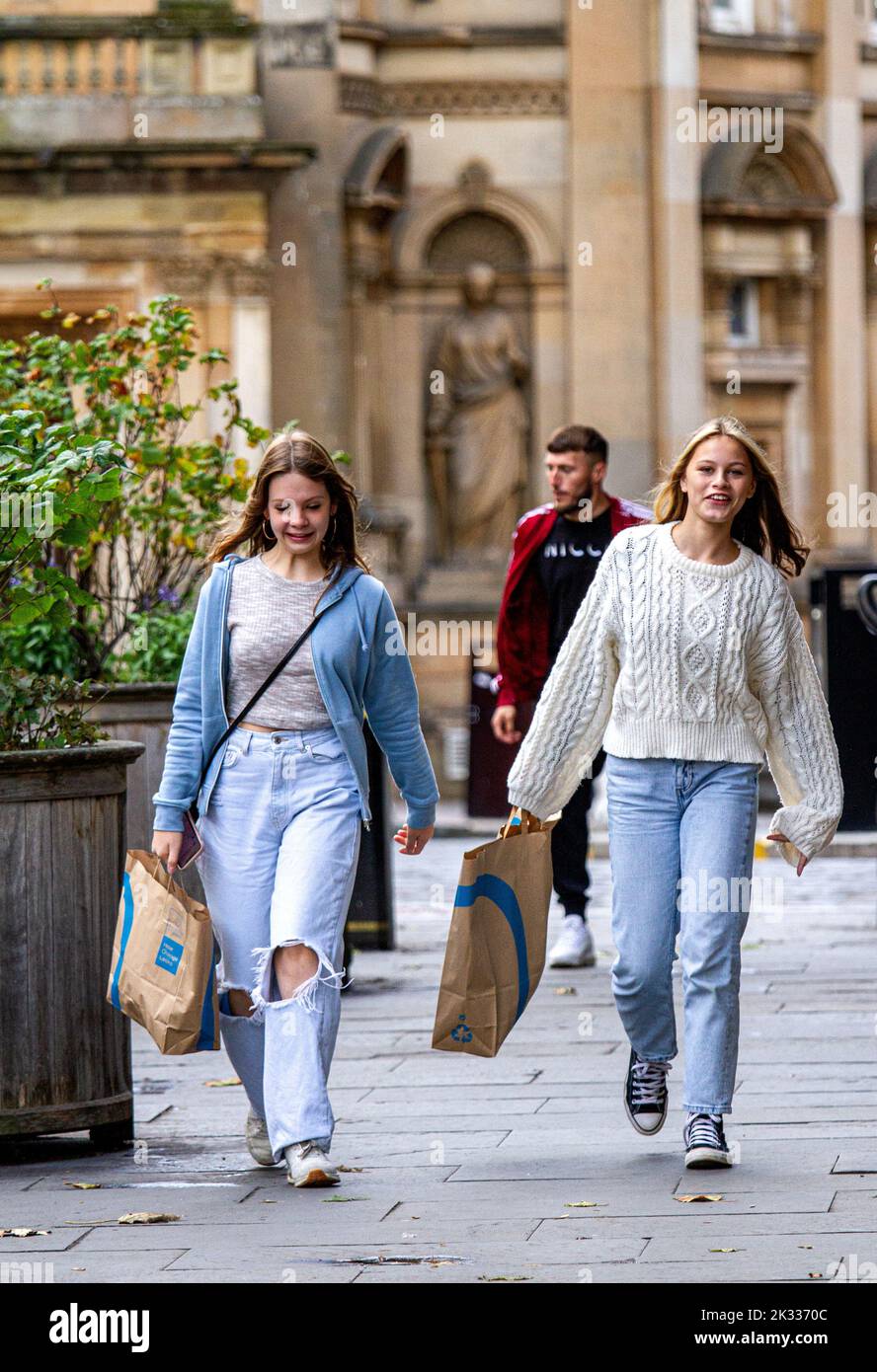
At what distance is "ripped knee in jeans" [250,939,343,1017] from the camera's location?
5.98 m

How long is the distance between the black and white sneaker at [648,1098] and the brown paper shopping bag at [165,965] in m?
1.08

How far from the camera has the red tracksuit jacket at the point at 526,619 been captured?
31.4ft

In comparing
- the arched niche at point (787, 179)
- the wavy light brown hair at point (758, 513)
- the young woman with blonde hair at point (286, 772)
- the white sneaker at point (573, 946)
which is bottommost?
the white sneaker at point (573, 946)

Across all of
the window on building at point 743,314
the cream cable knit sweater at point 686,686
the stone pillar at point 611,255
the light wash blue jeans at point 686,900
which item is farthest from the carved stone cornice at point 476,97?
the light wash blue jeans at point 686,900

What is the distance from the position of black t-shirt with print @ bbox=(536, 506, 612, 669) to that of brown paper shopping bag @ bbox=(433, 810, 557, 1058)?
330 cm

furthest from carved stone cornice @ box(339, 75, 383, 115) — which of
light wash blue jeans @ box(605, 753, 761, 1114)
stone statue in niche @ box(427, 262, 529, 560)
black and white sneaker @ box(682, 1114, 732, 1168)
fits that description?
black and white sneaker @ box(682, 1114, 732, 1168)

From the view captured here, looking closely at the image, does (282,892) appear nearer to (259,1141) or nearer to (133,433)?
(259,1141)

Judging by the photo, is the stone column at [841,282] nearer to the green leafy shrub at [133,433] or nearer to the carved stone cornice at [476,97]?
the carved stone cornice at [476,97]

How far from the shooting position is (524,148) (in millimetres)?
21625

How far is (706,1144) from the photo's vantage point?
19.8 feet

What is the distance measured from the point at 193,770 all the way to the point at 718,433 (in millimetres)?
1569

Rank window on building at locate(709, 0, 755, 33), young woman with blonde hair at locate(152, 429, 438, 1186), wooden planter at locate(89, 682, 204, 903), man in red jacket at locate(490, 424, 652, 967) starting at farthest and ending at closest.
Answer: window on building at locate(709, 0, 755, 33) < man in red jacket at locate(490, 424, 652, 967) < wooden planter at locate(89, 682, 204, 903) < young woman with blonde hair at locate(152, 429, 438, 1186)

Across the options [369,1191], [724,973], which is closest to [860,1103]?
[724,973]

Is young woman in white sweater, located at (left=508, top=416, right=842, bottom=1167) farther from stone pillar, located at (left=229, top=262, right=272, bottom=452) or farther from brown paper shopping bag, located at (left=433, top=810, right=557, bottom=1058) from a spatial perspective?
stone pillar, located at (left=229, top=262, right=272, bottom=452)
